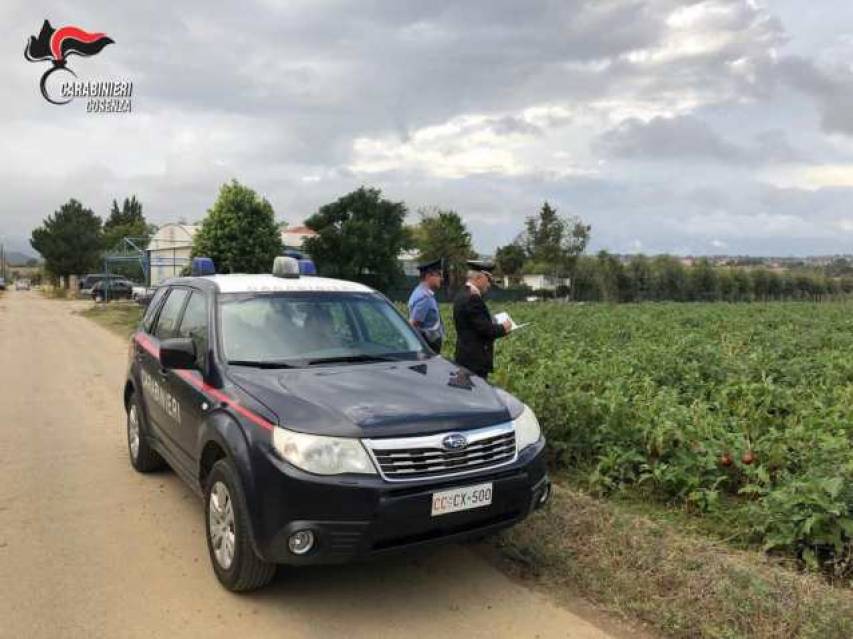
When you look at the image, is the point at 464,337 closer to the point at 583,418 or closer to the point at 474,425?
the point at 583,418

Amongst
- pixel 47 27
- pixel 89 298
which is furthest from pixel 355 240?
pixel 47 27

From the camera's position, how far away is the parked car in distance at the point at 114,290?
137 feet

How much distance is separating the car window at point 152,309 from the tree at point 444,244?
4674 centimetres

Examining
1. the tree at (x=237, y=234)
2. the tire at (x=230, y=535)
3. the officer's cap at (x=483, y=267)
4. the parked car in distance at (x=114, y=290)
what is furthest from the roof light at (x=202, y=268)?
the parked car in distance at (x=114, y=290)

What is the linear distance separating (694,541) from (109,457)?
203 inches

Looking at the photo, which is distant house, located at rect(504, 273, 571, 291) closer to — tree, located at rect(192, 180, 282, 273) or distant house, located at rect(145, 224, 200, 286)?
distant house, located at rect(145, 224, 200, 286)

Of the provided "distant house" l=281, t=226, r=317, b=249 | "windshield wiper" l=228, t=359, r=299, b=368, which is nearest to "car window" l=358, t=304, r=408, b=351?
"windshield wiper" l=228, t=359, r=299, b=368

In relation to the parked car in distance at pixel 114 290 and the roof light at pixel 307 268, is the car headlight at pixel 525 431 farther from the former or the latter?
the parked car in distance at pixel 114 290

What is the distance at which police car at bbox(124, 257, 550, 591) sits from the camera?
3.29 meters

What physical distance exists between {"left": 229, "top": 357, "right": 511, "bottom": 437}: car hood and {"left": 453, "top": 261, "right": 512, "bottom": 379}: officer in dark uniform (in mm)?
1638

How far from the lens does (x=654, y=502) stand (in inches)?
200

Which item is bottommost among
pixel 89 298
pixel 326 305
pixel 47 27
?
pixel 89 298

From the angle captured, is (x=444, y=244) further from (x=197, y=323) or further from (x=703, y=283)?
(x=197, y=323)

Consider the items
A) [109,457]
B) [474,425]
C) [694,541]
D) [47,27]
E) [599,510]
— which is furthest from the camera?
[47,27]
